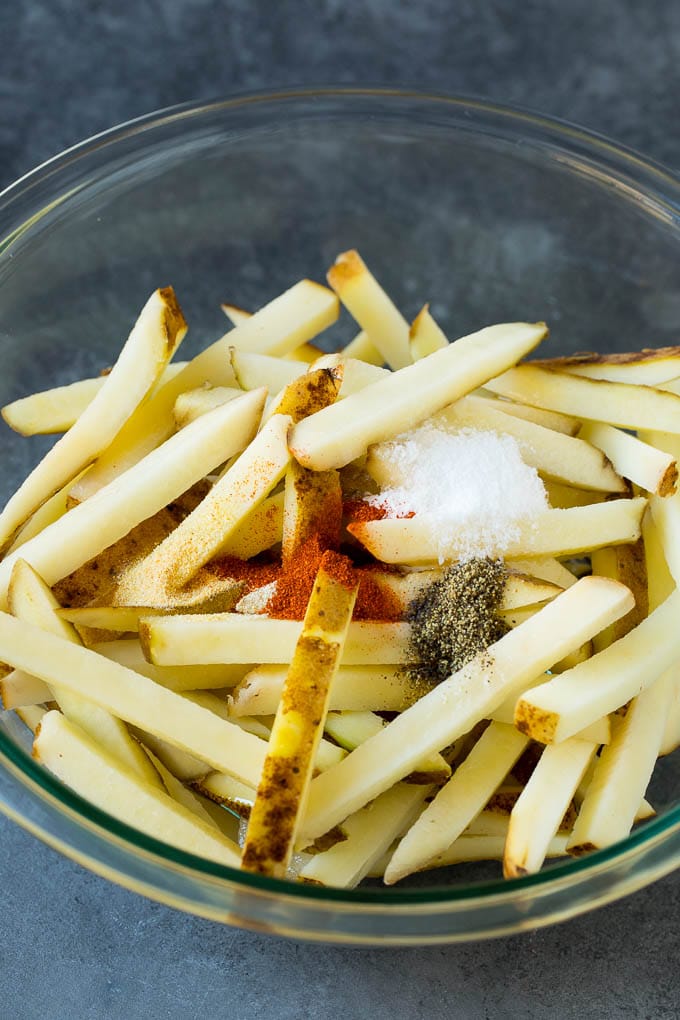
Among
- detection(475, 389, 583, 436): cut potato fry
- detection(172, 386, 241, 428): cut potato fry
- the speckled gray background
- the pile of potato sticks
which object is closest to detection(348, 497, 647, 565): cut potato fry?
the pile of potato sticks

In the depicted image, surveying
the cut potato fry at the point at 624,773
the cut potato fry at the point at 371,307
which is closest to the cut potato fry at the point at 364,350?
the cut potato fry at the point at 371,307

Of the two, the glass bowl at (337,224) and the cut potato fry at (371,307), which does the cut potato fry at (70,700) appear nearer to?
the glass bowl at (337,224)

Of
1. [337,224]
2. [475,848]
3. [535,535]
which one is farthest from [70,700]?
[337,224]

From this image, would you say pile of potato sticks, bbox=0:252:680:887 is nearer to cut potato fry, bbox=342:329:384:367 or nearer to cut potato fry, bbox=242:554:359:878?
cut potato fry, bbox=242:554:359:878

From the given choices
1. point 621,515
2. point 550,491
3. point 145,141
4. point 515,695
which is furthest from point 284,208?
point 515,695

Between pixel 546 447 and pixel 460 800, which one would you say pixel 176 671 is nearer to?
pixel 460 800
